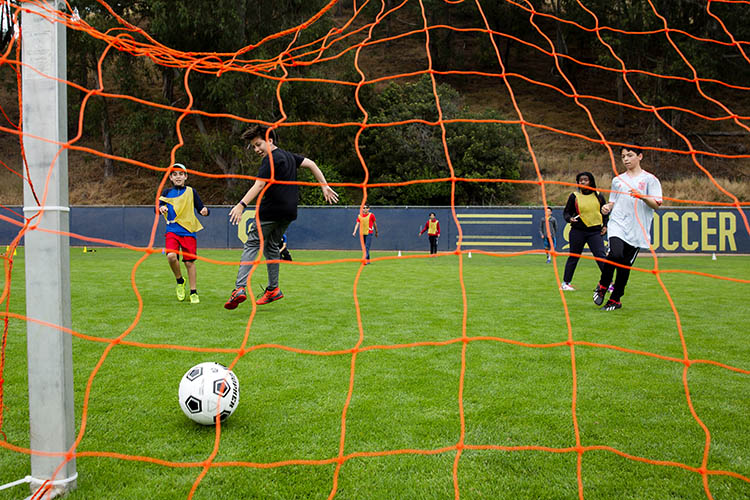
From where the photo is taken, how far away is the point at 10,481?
7.22 feet

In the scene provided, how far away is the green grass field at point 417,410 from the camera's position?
87.7 inches

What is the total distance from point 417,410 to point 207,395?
105 cm

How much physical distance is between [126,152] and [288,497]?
28.2 meters

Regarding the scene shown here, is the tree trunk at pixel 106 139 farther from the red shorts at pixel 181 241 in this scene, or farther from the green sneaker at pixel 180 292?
the red shorts at pixel 181 241

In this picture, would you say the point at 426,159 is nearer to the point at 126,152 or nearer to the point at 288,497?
the point at 126,152

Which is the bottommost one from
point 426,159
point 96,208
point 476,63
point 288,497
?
point 288,497

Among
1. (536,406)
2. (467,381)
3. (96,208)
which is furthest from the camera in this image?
(96,208)

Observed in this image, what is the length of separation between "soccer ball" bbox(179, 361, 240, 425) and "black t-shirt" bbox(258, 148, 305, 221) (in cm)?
242

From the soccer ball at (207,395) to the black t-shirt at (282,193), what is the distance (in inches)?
95.3

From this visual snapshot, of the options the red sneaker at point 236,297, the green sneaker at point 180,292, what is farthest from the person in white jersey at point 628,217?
the green sneaker at point 180,292

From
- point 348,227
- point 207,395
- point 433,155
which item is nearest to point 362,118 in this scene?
point 433,155

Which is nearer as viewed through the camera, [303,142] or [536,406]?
[536,406]

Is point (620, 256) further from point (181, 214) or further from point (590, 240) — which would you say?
point (181, 214)

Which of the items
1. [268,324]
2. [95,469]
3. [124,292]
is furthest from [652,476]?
[124,292]
